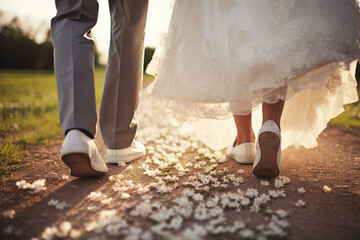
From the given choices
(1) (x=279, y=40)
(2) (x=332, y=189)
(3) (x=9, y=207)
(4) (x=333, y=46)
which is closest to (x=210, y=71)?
(1) (x=279, y=40)

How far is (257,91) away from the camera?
66.7 inches

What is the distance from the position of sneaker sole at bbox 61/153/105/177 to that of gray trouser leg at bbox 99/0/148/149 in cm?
45

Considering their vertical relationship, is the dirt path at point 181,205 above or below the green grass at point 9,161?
above

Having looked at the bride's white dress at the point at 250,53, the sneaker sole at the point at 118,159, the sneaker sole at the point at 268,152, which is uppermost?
the bride's white dress at the point at 250,53

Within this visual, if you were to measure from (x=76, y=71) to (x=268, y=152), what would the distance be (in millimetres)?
1332

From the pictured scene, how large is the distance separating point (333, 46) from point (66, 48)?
170 centimetres

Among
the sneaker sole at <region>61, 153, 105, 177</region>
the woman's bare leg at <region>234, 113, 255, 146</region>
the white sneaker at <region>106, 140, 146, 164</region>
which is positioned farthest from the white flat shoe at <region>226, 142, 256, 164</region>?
the sneaker sole at <region>61, 153, 105, 177</region>

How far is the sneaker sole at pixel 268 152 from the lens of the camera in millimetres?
1649

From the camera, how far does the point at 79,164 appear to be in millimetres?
1569

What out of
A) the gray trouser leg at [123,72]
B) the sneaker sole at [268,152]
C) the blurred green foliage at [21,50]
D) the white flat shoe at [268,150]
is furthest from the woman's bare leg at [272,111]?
the blurred green foliage at [21,50]

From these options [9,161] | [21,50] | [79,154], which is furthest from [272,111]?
[21,50]

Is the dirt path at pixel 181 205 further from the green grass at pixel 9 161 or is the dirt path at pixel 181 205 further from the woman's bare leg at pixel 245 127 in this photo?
the woman's bare leg at pixel 245 127

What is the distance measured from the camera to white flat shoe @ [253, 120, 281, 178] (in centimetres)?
165

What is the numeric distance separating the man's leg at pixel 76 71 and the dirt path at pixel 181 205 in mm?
270
